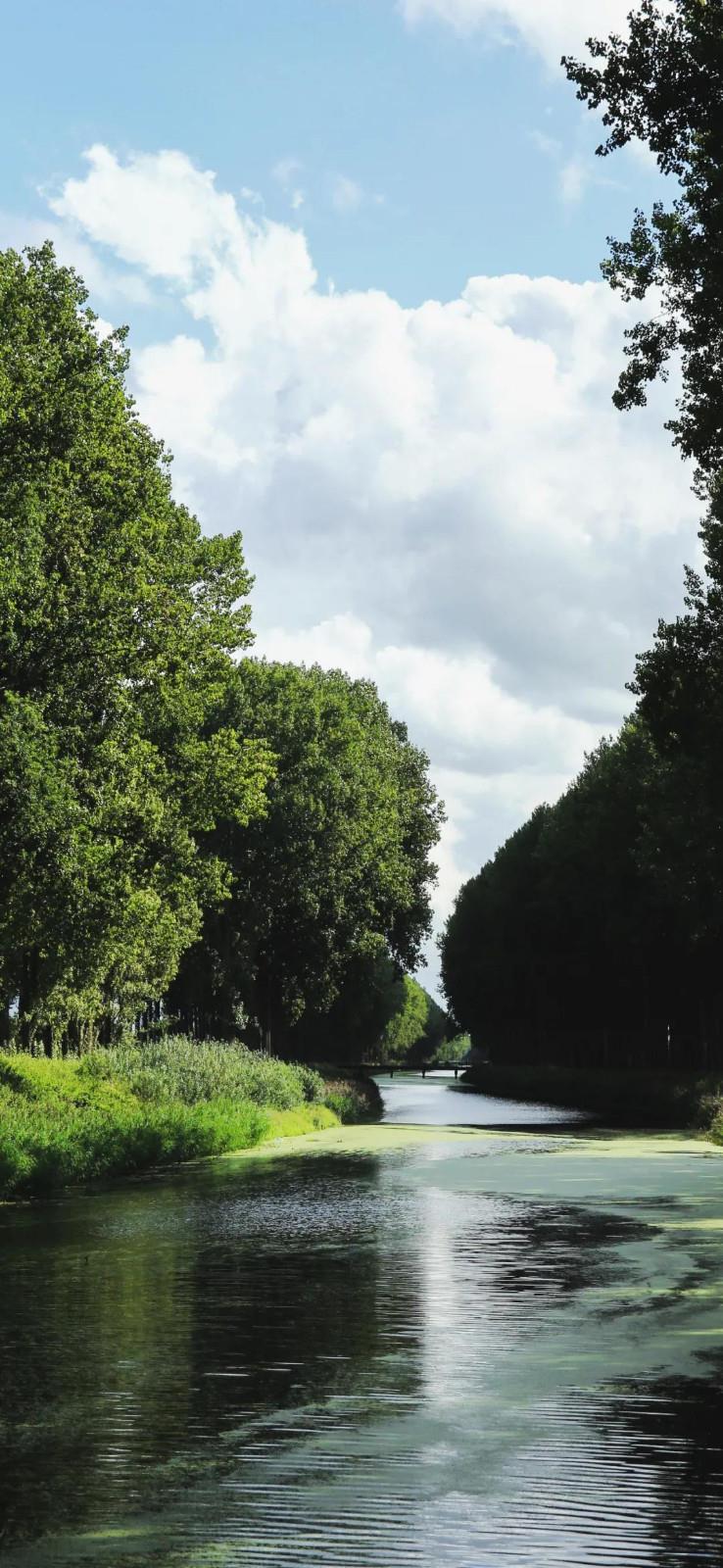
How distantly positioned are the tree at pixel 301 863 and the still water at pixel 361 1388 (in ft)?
134

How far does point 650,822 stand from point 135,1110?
25479 millimetres

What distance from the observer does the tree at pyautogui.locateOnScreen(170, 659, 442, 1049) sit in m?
64.2

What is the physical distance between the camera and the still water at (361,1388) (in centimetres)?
724

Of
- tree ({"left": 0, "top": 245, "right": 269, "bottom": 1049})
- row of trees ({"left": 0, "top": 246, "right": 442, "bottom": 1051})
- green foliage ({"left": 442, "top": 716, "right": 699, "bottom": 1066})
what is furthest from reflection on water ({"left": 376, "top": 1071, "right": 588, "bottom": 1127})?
tree ({"left": 0, "top": 245, "right": 269, "bottom": 1049})

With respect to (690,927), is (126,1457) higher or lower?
lower

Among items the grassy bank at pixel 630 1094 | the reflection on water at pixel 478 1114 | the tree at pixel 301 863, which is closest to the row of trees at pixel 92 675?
the tree at pixel 301 863

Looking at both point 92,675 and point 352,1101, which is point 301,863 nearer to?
point 352,1101

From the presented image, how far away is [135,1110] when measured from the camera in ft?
119

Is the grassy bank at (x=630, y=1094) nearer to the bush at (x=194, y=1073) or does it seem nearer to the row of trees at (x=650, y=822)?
A: the row of trees at (x=650, y=822)

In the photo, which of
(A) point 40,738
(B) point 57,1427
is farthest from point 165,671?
(B) point 57,1427

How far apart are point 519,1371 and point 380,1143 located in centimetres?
3069

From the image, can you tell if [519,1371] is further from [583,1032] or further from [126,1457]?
[583,1032]

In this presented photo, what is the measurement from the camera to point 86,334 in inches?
1355

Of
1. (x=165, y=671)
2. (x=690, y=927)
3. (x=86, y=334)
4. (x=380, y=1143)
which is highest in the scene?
(x=86, y=334)
